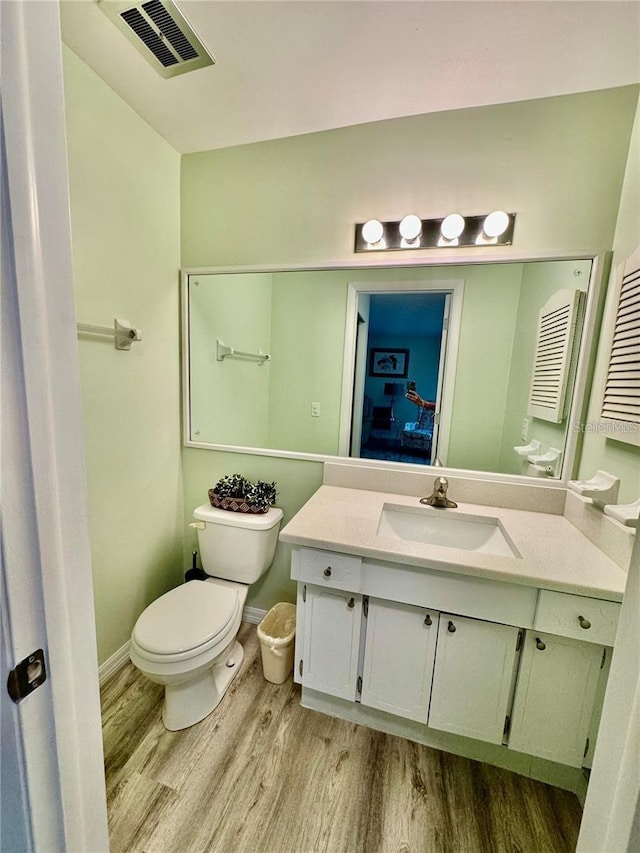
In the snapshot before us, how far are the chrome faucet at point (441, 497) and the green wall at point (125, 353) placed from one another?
1349mm

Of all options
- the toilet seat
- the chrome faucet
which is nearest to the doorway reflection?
the chrome faucet

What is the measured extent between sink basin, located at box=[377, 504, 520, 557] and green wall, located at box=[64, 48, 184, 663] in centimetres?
116

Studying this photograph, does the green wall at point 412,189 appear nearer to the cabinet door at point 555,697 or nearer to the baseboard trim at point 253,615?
the baseboard trim at point 253,615

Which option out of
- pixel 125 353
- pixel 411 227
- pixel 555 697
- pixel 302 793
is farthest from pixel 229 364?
pixel 555 697

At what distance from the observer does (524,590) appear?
3.39ft

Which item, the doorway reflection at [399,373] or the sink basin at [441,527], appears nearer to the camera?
the sink basin at [441,527]

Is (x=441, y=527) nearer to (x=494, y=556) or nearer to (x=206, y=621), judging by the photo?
(x=494, y=556)

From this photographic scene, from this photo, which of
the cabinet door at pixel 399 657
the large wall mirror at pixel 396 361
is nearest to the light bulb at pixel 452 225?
the large wall mirror at pixel 396 361

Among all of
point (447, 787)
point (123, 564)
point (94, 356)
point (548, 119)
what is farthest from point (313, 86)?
point (447, 787)

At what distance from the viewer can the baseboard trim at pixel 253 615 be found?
6.07ft

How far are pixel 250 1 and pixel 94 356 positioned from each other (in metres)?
1.24

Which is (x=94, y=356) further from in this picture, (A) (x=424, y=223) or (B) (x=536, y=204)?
(B) (x=536, y=204)

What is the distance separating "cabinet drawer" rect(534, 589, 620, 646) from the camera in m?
0.98

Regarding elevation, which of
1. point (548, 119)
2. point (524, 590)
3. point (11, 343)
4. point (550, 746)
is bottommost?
point (550, 746)
